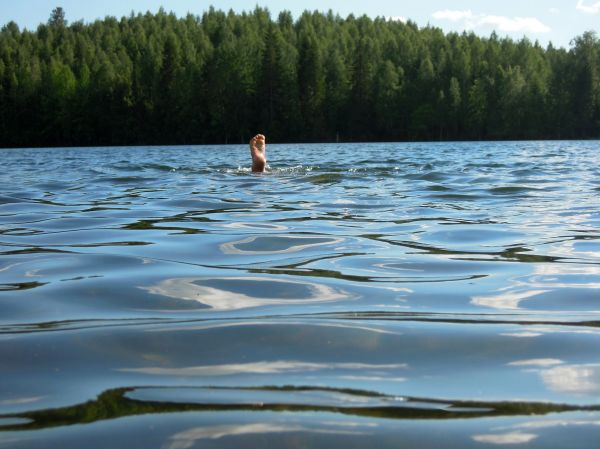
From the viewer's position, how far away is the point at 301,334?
232cm

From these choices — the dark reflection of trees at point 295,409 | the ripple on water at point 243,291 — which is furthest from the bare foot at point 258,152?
the dark reflection of trees at point 295,409

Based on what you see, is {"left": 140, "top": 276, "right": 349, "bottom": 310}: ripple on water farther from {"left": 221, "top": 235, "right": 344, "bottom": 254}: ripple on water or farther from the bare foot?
the bare foot

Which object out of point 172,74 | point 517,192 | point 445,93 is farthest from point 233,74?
point 517,192

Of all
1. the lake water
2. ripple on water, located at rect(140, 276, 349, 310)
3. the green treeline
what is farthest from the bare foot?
the green treeline

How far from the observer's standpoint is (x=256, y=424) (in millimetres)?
1569

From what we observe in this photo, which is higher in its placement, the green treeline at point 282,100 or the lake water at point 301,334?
the green treeline at point 282,100

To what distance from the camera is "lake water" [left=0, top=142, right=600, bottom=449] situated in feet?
5.15

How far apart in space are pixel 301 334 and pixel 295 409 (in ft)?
2.18

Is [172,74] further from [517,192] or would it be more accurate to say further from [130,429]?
[130,429]

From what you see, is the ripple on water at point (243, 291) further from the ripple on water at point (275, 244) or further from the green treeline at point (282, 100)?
the green treeline at point (282, 100)

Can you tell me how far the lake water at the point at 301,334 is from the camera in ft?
5.15

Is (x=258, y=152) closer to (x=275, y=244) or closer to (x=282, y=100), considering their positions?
(x=275, y=244)

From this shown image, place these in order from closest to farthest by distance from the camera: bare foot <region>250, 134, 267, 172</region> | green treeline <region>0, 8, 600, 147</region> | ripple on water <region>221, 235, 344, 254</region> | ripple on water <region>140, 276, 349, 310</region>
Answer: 1. ripple on water <region>140, 276, 349, 310</region>
2. ripple on water <region>221, 235, 344, 254</region>
3. bare foot <region>250, 134, 267, 172</region>
4. green treeline <region>0, 8, 600, 147</region>

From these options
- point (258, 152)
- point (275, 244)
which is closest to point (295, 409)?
point (275, 244)
